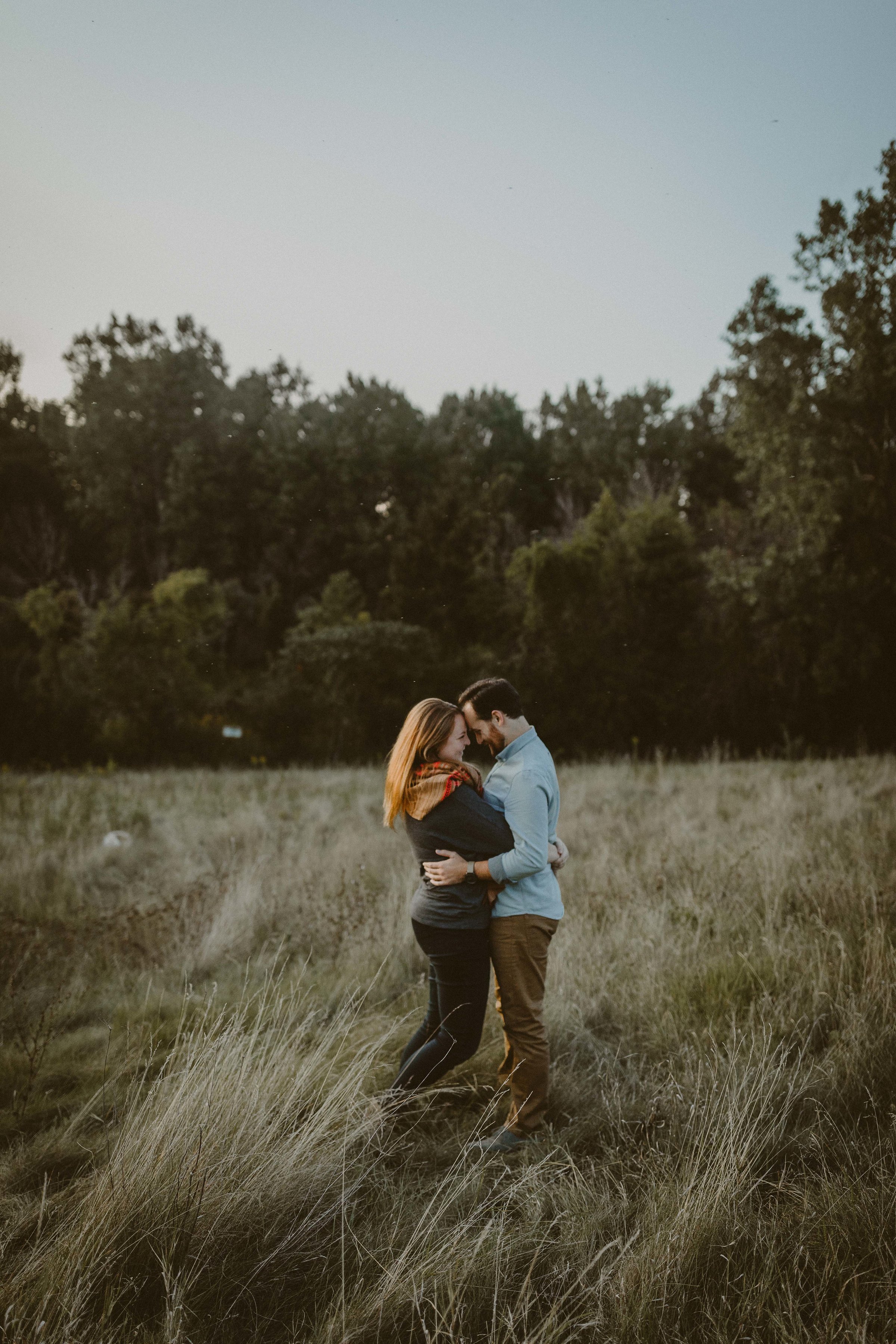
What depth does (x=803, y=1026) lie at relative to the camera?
3.62m

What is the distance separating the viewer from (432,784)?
2.81 m

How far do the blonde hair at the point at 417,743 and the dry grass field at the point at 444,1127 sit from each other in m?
0.90

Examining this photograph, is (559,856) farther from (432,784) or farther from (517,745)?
(432,784)

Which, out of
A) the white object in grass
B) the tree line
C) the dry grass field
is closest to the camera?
the dry grass field

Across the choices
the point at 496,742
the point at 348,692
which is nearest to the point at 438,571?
the point at 348,692

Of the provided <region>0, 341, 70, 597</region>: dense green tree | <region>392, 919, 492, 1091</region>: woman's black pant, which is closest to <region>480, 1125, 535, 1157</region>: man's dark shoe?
<region>392, 919, 492, 1091</region>: woman's black pant

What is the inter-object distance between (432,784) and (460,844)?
245mm

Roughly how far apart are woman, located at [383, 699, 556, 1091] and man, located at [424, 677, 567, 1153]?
59 millimetres

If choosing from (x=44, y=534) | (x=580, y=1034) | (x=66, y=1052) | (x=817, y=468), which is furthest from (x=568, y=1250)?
(x=44, y=534)

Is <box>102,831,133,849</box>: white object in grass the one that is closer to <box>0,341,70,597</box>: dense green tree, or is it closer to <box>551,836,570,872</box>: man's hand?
<box>551,836,570,872</box>: man's hand

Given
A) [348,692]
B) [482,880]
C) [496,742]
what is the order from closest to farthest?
[482,880], [496,742], [348,692]

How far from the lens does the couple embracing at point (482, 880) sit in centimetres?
279

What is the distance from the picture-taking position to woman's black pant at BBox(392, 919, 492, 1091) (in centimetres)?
285

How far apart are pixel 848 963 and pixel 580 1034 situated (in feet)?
5.02
